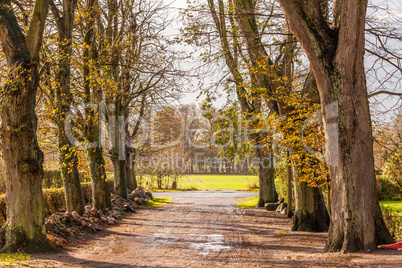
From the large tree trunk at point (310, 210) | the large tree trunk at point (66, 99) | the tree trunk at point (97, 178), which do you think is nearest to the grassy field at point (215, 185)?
the tree trunk at point (97, 178)

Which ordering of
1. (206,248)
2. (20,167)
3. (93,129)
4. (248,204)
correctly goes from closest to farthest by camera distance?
(20,167) → (206,248) → (93,129) → (248,204)

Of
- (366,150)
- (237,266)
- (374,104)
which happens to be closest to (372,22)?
(374,104)

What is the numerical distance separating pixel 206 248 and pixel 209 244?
668 millimetres

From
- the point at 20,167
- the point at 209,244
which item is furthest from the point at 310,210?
the point at 20,167

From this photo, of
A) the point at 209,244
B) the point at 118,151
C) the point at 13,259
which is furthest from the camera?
the point at 118,151

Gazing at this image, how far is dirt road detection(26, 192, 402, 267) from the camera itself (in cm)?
786

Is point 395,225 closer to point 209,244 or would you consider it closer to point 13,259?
point 209,244

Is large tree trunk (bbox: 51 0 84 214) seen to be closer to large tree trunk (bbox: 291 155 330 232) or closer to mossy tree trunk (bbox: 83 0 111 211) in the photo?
mossy tree trunk (bbox: 83 0 111 211)

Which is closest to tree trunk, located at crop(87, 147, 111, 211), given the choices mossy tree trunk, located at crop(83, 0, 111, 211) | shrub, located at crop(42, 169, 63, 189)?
mossy tree trunk, located at crop(83, 0, 111, 211)

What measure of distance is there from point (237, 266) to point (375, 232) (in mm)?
2885

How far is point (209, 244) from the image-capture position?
35.5 ft

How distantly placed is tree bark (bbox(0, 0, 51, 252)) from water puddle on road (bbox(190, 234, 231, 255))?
397 centimetres

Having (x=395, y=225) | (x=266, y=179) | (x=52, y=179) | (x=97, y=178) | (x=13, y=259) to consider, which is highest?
(x=97, y=178)

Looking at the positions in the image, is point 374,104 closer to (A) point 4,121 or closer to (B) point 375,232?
(B) point 375,232
